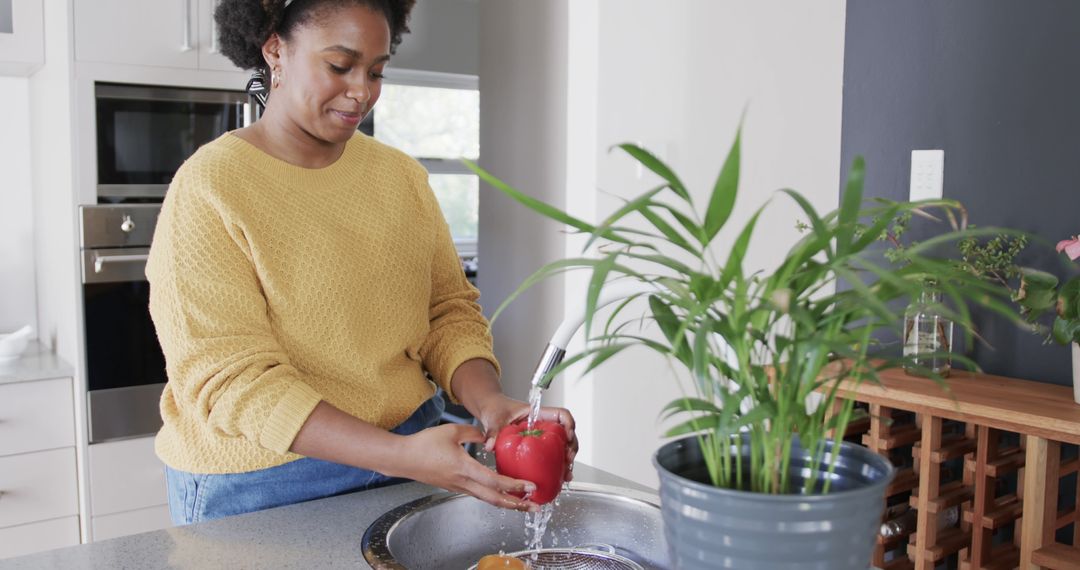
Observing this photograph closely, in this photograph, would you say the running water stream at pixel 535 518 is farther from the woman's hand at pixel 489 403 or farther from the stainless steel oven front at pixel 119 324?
the stainless steel oven front at pixel 119 324

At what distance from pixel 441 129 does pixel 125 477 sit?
309 centimetres

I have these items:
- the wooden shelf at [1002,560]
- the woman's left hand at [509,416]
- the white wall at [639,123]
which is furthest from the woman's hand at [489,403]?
the wooden shelf at [1002,560]

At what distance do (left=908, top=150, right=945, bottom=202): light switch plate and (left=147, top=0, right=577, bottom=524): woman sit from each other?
1.22m

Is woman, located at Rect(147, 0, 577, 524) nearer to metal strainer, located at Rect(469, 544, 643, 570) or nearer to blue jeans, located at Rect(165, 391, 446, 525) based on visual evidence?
blue jeans, located at Rect(165, 391, 446, 525)

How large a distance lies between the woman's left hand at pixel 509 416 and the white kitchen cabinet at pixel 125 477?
5.40 ft

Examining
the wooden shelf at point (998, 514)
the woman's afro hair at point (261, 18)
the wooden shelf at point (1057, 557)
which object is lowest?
the wooden shelf at point (1057, 557)

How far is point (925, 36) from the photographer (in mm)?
2270

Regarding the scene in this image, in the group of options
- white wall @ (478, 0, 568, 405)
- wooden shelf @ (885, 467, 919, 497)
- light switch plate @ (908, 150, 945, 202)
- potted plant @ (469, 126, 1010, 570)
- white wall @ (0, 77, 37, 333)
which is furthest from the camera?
white wall @ (478, 0, 568, 405)

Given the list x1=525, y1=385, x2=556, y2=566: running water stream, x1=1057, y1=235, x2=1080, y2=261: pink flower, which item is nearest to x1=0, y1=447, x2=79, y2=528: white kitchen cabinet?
Answer: x1=525, y1=385, x2=556, y2=566: running water stream

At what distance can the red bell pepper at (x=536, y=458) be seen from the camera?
43.8 inches

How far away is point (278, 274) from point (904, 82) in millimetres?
1652

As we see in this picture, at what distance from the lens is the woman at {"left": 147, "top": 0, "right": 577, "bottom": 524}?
122cm

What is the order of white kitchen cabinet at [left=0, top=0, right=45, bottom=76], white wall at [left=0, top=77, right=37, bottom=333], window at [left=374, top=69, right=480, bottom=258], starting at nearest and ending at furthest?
white kitchen cabinet at [left=0, top=0, right=45, bottom=76] → white wall at [left=0, top=77, right=37, bottom=333] → window at [left=374, top=69, right=480, bottom=258]

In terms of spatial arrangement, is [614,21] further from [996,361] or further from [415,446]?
[415,446]
